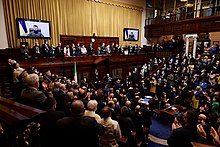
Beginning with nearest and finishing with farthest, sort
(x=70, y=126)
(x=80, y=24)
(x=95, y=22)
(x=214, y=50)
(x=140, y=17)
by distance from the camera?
1. (x=70, y=126)
2. (x=214, y=50)
3. (x=80, y=24)
4. (x=95, y=22)
5. (x=140, y=17)

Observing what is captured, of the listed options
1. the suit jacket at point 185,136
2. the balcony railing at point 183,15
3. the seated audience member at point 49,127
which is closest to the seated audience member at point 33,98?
the seated audience member at point 49,127

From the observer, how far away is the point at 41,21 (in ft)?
35.7

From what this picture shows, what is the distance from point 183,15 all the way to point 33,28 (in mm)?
11544

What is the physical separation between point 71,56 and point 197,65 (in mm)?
7454

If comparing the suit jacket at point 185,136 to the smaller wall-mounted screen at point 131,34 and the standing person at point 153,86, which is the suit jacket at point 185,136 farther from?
the smaller wall-mounted screen at point 131,34

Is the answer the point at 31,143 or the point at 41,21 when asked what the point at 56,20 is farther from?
the point at 31,143

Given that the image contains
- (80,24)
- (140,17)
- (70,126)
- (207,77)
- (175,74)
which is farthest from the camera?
(140,17)

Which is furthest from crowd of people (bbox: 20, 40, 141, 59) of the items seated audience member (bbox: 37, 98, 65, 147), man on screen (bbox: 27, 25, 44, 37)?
seated audience member (bbox: 37, 98, 65, 147)

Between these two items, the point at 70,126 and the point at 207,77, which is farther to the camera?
the point at 207,77

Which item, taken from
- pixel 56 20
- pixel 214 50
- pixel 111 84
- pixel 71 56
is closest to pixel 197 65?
pixel 214 50

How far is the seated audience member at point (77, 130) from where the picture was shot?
1674 mm

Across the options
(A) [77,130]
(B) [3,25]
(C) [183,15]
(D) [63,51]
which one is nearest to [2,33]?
(B) [3,25]

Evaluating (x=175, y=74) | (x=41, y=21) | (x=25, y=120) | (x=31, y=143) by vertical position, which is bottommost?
(x=175, y=74)

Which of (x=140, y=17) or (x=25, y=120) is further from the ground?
(x=140, y=17)
